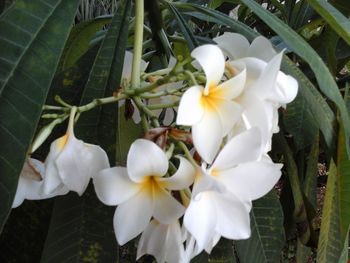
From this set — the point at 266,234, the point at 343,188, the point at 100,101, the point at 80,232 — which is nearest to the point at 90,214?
the point at 80,232

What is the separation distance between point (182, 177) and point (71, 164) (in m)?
0.08

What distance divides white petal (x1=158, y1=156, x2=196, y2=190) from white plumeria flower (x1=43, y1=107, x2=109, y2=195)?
50mm

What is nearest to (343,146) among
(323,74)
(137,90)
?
(323,74)

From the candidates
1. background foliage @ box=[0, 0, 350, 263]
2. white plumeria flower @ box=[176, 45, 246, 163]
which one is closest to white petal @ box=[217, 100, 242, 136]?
white plumeria flower @ box=[176, 45, 246, 163]

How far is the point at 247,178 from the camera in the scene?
0.36 meters

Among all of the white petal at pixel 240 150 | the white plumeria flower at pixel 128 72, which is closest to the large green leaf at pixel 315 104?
the white plumeria flower at pixel 128 72

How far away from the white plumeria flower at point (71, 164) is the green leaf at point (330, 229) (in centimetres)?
42

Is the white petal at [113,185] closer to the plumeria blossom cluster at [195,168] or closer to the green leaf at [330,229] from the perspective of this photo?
the plumeria blossom cluster at [195,168]

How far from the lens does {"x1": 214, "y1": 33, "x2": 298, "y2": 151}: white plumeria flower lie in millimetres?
353

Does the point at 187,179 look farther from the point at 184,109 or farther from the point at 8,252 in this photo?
the point at 8,252

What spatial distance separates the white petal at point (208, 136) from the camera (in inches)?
13.2

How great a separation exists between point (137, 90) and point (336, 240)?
44 cm

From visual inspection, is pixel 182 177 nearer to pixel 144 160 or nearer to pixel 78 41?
pixel 144 160

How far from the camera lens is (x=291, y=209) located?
1.06 m
